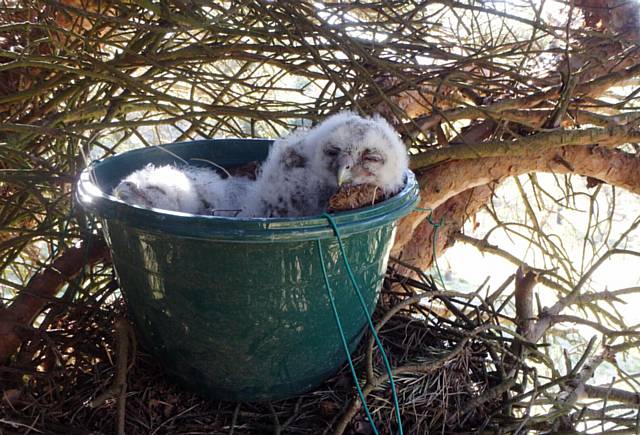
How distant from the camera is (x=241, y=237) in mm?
1181

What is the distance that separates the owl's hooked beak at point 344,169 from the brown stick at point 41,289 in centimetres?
84

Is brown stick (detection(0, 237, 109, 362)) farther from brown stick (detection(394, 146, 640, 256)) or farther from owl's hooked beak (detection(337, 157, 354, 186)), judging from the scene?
brown stick (detection(394, 146, 640, 256))

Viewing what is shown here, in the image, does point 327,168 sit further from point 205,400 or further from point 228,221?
point 205,400

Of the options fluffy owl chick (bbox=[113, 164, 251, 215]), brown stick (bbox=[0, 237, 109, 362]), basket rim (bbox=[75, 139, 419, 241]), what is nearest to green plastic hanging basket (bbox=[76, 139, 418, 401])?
basket rim (bbox=[75, 139, 419, 241])

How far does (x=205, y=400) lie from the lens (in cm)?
156

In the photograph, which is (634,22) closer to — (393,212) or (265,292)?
(393,212)

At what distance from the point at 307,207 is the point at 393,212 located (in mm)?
395

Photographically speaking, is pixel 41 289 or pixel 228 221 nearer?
pixel 228 221

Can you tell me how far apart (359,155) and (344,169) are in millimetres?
79

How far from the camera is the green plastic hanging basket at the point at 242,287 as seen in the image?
4.02 feet

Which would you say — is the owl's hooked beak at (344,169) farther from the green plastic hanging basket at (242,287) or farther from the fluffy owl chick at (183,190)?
the fluffy owl chick at (183,190)

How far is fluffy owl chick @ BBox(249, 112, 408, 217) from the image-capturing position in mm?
1666

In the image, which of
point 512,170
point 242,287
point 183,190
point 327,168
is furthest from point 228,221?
point 512,170

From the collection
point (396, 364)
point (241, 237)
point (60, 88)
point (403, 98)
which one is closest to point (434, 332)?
point (396, 364)
